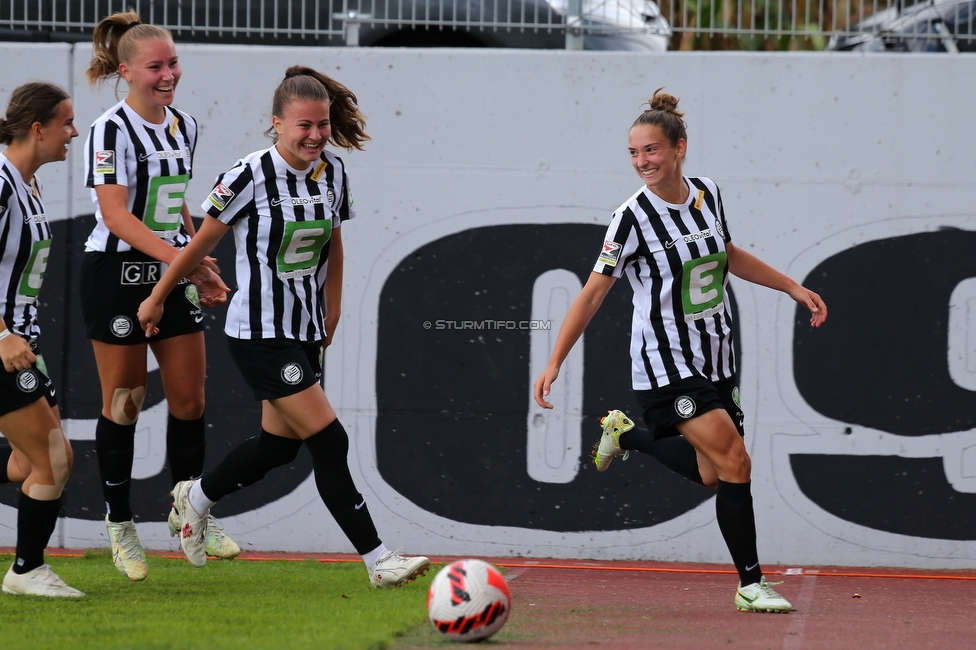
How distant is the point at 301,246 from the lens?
4.24 metres

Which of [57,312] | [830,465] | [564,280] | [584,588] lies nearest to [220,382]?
[57,312]

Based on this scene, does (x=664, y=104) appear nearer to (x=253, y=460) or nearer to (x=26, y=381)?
(x=253, y=460)

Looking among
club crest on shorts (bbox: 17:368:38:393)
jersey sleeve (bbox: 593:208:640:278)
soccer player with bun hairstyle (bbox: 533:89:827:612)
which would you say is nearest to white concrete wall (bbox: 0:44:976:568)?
soccer player with bun hairstyle (bbox: 533:89:827:612)

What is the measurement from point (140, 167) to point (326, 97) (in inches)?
35.9

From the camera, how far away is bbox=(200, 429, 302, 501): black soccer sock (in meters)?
4.41

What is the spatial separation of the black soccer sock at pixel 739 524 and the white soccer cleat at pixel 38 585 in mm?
2561

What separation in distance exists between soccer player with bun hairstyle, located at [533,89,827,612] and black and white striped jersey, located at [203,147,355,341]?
105 cm

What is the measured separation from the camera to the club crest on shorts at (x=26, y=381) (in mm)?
3982

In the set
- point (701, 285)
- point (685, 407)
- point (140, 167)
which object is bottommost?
point (685, 407)

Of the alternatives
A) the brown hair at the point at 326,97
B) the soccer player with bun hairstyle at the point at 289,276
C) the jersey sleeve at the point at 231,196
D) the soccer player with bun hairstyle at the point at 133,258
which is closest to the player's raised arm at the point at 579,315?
the soccer player with bun hairstyle at the point at 289,276

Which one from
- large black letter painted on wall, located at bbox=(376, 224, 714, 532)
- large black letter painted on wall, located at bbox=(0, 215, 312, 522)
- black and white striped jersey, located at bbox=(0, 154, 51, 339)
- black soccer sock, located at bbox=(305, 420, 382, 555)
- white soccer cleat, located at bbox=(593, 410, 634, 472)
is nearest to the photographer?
black and white striped jersey, located at bbox=(0, 154, 51, 339)

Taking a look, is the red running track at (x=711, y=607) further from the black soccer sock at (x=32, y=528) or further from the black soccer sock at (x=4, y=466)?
the black soccer sock at (x=32, y=528)

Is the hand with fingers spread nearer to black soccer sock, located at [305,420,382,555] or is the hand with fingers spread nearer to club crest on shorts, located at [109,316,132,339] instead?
club crest on shorts, located at [109,316,132,339]

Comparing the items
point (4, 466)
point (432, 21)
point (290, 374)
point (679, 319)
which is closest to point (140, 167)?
point (290, 374)
